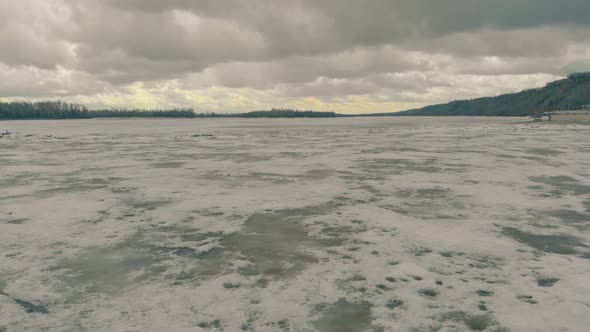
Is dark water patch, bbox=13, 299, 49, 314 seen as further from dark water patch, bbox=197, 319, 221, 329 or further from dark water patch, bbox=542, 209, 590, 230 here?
dark water patch, bbox=542, 209, 590, 230

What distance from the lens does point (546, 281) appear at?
4410 millimetres

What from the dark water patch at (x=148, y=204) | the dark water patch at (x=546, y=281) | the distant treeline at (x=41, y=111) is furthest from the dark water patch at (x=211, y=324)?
the distant treeline at (x=41, y=111)

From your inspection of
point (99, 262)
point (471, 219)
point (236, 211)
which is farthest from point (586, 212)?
point (99, 262)

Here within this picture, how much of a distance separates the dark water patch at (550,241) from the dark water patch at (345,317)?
11.0 ft

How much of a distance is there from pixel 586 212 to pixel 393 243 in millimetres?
4639

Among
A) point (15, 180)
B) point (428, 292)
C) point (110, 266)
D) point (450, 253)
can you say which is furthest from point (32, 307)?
point (15, 180)

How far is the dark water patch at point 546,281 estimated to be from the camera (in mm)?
4336

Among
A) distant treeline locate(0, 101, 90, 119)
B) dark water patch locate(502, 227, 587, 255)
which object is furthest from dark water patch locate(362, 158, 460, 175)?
distant treeline locate(0, 101, 90, 119)

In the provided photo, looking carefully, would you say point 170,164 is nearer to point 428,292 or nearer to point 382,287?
point 382,287

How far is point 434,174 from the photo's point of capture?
1231 centimetres

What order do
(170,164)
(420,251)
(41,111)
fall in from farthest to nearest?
1. (41,111)
2. (170,164)
3. (420,251)

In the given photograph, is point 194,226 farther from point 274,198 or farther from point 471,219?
point 471,219

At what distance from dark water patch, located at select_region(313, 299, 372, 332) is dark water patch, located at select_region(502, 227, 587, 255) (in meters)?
3.34

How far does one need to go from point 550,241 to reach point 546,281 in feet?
5.46
